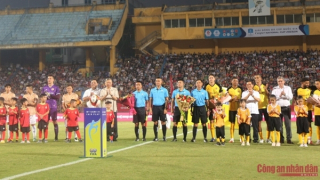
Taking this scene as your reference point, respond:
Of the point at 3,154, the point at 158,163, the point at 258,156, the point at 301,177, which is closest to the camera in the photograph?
the point at 301,177

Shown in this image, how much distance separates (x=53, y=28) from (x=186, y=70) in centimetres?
1650

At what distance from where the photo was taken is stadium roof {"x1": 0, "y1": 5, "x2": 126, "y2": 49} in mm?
53000

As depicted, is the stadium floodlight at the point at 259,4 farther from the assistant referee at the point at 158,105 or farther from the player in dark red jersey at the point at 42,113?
the player in dark red jersey at the point at 42,113

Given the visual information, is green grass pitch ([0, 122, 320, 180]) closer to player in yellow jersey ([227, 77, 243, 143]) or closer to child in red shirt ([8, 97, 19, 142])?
player in yellow jersey ([227, 77, 243, 143])

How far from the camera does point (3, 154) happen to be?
12.7 metres

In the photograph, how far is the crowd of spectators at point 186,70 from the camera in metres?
46.1

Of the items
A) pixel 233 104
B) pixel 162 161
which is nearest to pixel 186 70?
pixel 233 104

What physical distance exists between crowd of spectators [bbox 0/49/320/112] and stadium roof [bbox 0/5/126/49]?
3.27 meters

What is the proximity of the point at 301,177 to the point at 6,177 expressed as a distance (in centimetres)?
512

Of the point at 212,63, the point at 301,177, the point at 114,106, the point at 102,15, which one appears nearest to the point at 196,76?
the point at 212,63

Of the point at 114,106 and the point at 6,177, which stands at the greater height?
the point at 114,106

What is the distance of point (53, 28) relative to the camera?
55.1m

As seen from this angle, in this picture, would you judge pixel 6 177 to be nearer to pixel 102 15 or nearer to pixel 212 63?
Answer: pixel 212 63

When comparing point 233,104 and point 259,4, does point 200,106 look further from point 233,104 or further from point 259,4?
point 259,4
